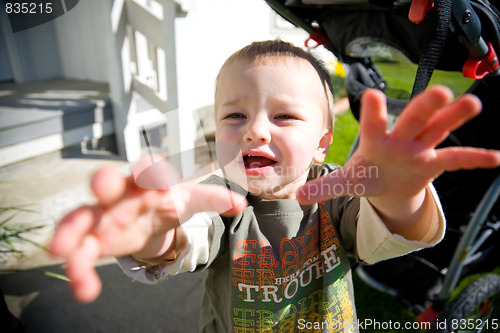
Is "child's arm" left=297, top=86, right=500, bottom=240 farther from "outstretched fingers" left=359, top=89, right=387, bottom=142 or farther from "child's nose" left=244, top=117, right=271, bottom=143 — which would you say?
"child's nose" left=244, top=117, right=271, bottom=143

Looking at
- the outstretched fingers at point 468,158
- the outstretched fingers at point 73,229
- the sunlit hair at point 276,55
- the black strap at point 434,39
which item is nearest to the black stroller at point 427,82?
the black strap at point 434,39

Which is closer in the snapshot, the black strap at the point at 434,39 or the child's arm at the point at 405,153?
the child's arm at the point at 405,153

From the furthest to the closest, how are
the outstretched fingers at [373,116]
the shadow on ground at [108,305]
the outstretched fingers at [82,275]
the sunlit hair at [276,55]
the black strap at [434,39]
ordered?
the shadow on ground at [108,305] → the sunlit hair at [276,55] → the black strap at [434,39] → the outstretched fingers at [373,116] → the outstretched fingers at [82,275]

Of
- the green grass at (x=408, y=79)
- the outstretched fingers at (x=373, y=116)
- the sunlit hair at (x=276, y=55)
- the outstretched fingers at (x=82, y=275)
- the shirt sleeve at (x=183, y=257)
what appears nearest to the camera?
the outstretched fingers at (x=82, y=275)

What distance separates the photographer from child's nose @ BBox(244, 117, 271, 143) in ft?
2.26

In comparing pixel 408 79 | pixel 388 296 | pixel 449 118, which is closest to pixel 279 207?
pixel 449 118

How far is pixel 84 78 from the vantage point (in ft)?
10.3

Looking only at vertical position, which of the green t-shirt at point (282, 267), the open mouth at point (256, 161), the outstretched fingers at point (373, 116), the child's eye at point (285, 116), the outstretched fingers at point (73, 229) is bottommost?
the green t-shirt at point (282, 267)

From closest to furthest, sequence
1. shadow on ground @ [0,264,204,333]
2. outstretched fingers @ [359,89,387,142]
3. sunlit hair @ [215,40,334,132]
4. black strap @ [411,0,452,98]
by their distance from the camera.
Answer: outstretched fingers @ [359,89,387,142], black strap @ [411,0,452,98], sunlit hair @ [215,40,334,132], shadow on ground @ [0,264,204,333]

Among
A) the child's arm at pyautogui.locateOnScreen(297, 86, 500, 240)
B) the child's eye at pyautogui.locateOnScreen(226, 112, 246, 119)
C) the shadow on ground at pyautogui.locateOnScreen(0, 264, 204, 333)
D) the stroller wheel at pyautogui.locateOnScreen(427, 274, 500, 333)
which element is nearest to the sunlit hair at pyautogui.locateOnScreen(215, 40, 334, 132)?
the child's eye at pyautogui.locateOnScreen(226, 112, 246, 119)

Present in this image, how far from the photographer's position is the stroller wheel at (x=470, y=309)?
3.90ft

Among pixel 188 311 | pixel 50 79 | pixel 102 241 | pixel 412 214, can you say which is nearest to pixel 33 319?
pixel 188 311

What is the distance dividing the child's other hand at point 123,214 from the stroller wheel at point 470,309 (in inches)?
43.7

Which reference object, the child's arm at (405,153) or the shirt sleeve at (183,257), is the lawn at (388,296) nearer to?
the child's arm at (405,153)
